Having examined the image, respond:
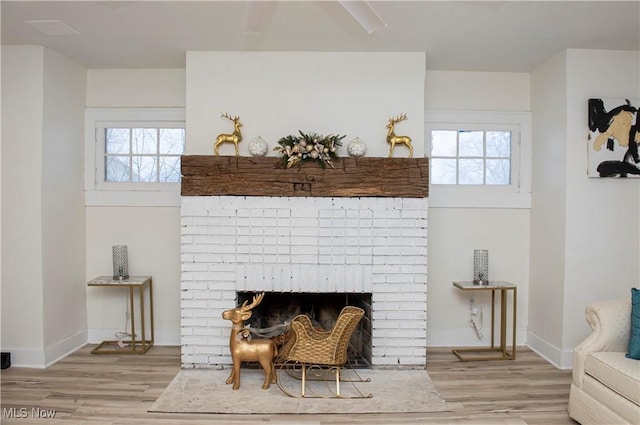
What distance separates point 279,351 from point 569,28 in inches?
113

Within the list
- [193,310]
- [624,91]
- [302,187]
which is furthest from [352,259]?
[624,91]

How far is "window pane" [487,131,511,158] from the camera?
156 inches

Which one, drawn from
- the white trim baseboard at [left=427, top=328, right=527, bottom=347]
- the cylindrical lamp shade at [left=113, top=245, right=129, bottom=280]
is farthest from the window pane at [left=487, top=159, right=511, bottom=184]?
the cylindrical lamp shade at [left=113, top=245, right=129, bottom=280]

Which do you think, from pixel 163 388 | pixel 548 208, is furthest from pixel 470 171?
pixel 163 388

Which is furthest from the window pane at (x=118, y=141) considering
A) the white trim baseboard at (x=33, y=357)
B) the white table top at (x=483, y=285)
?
the white table top at (x=483, y=285)

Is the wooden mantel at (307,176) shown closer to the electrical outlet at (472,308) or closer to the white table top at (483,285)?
the white table top at (483,285)

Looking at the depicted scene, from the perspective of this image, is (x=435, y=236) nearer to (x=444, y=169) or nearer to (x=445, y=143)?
(x=444, y=169)

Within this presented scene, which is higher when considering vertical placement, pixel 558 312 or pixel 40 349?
A: pixel 558 312

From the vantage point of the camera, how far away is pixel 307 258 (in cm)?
332

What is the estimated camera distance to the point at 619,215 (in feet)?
11.1

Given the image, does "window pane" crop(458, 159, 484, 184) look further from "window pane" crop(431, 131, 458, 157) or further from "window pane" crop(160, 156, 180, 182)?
"window pane" crop(160, 156, 180, 182)

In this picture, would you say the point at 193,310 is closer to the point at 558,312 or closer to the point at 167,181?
the point at 167,181

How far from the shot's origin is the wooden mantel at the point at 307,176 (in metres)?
3.29

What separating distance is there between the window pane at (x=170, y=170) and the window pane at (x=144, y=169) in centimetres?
6
